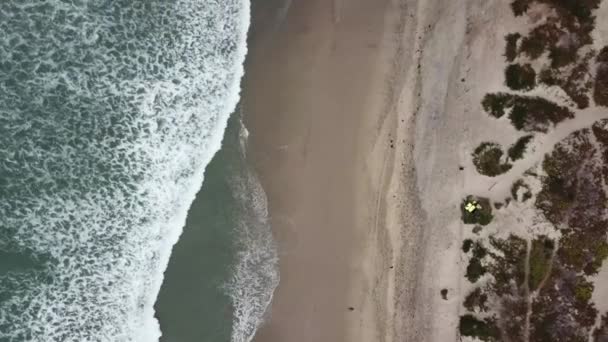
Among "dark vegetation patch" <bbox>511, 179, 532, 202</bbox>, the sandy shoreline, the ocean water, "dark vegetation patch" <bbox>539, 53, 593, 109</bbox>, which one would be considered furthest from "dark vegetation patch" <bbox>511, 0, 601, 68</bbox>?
the ocean water

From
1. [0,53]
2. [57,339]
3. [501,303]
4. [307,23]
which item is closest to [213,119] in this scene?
[307,23]

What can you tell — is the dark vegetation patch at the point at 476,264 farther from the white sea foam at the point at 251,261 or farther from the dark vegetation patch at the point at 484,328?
the white sea foam at the point at 251,261

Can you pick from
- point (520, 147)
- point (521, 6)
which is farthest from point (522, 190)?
point (521, 6)

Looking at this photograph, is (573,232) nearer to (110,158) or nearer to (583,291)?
(583,291)

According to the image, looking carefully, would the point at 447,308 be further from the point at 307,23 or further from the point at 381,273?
the point at 307,23

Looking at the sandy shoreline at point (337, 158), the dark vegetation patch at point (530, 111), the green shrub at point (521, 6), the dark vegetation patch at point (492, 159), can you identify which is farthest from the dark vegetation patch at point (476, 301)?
the green shrub at point (521, 6)

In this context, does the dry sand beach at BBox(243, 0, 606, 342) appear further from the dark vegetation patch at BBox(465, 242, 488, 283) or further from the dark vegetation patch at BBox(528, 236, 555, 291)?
the dark vegetation patch at BBox(528, 236, 555, 291)
